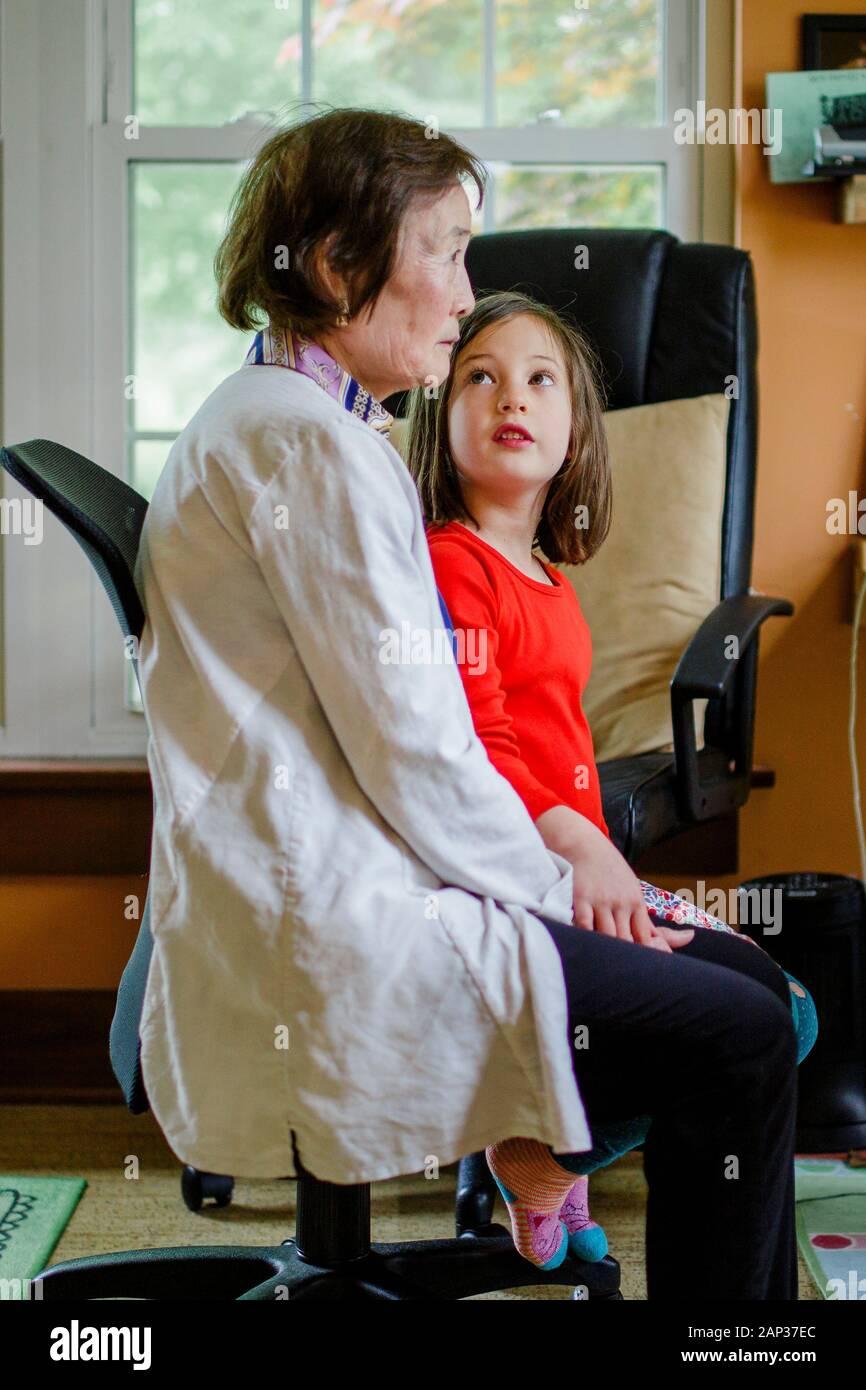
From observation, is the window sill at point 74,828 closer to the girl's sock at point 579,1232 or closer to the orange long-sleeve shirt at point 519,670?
the girl's sock at point 579,1232

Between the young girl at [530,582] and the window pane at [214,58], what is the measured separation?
1123mm

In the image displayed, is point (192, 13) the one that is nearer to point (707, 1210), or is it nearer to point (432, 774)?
point (432, 774)

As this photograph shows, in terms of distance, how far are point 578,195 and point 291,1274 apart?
1758mm

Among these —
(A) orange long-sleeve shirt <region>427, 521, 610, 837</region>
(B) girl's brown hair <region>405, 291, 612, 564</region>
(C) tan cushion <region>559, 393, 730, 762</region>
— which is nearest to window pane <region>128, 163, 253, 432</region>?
(C) tan cushion <region>559, 393, 730, 762</region>

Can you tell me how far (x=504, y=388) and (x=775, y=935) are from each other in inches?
37.8

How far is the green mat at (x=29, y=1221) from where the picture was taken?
163 centimetres

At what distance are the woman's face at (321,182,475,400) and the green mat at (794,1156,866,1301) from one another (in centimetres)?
96

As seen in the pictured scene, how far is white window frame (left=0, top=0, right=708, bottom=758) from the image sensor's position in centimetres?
224

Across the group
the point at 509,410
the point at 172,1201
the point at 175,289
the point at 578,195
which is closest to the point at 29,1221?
the point at 172,1201

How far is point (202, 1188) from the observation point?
1.84m

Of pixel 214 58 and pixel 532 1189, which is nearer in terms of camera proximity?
pixel 532 1189

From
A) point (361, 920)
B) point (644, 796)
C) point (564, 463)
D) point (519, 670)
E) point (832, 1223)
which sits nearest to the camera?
point (361, 920)

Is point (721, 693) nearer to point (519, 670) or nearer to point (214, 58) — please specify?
point (519, 670)
